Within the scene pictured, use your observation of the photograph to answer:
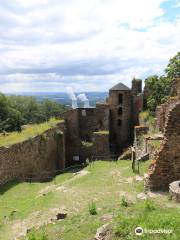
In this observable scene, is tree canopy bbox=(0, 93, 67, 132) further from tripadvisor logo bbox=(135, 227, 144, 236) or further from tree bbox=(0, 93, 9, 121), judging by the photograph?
tripadvisor logo bbox=(135, 227, 144, 236)

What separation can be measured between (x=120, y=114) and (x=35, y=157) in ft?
58.5

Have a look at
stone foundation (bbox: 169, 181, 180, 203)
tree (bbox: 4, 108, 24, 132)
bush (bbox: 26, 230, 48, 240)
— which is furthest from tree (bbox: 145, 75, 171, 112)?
bush (bbox: 26, 230, 48, 240)

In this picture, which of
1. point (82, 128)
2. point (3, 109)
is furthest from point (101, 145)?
point (3, 109)

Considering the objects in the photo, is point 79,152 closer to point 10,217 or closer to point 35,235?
point 10,217

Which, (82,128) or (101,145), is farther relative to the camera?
(82,128)

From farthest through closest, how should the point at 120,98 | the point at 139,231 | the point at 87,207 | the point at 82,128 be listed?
the point at 120,98
the point at 82,128
the point at 87,207
the point at 139,231

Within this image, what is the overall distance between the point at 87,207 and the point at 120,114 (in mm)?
29710

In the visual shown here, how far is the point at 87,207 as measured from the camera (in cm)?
1434

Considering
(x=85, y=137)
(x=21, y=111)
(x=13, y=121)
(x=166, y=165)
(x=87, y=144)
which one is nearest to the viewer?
(x=166, y=165)

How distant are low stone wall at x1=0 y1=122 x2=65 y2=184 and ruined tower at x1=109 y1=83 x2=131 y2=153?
916 centimetres

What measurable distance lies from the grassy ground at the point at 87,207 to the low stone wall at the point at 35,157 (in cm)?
135

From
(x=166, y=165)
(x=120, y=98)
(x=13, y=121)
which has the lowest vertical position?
(x=13, y=121)

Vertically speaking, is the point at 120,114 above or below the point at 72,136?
above

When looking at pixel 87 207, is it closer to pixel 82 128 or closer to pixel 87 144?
pixel 87 144
